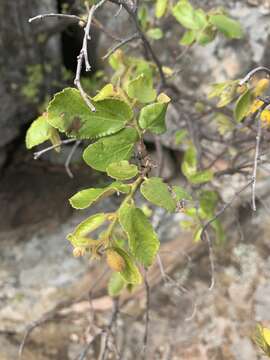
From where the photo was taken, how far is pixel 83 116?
0.53 metres

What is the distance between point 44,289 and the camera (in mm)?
1820

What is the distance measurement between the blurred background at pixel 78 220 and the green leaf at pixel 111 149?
471 mm

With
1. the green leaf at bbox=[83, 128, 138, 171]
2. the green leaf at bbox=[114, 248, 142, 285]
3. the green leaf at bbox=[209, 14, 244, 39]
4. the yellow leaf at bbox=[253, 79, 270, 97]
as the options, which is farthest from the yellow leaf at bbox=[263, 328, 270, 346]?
the green leaf at bbox=[209, 14, 244, 39]

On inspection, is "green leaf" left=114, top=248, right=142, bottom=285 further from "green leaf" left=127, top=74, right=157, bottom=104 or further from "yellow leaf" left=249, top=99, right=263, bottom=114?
"yellow leaf" left=249, top=99, right=263, bottom=114

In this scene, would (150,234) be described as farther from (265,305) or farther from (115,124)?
(265,305)

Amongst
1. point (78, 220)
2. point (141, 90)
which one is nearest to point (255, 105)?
point (141, 90)

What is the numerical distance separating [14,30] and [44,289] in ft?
3.99

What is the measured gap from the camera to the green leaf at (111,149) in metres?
0.56

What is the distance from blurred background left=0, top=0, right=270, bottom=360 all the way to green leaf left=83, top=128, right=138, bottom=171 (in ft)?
1.54

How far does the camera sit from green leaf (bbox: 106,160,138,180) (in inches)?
22.0

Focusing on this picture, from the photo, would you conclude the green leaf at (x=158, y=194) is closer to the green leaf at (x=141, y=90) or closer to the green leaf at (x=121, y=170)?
the green leaf at (x=121, y=170)

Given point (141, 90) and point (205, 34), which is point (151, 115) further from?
point (205, 34)

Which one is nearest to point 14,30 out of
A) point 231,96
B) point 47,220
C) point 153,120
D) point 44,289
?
point 47,220

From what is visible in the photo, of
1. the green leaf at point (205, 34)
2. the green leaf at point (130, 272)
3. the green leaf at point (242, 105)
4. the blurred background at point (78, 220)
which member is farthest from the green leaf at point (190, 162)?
the green leaf at point (130, 272)
